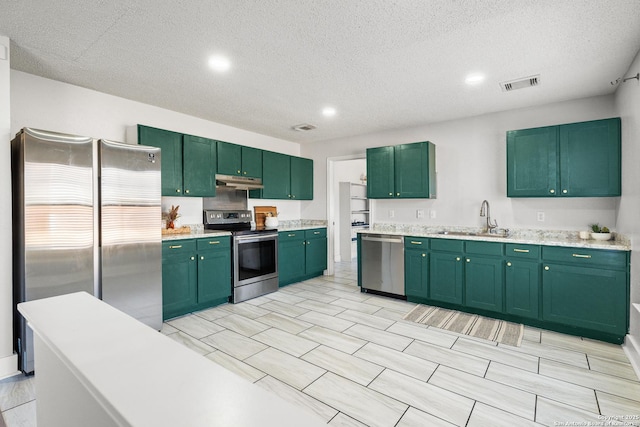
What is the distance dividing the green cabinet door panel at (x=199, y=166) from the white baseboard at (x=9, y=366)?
6.96 ft

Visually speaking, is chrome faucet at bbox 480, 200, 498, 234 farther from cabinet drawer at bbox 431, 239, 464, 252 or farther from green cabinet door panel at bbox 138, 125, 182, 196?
green cabinet door panel at bbox 138, 125, 182, 196

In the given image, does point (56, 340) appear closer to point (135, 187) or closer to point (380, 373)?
point (380, 373)

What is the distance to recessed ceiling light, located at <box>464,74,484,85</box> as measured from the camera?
2969 millimetres

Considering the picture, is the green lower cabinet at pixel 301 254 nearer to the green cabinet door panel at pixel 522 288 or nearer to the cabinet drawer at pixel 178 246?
the cabinet drawer at pixel 178 246

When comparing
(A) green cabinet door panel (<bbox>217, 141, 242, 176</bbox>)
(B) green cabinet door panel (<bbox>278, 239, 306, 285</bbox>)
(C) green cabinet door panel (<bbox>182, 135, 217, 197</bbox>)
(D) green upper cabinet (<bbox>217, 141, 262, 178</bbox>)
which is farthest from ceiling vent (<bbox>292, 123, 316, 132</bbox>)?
(B) green cabinet door panel (<bbox>278, 239, 306, 285</bbox>)

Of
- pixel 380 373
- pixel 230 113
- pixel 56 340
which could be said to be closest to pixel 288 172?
pixel 230 113

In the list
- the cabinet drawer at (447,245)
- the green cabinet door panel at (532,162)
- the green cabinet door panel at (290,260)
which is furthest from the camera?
the green cabinet door panel at (290,260)

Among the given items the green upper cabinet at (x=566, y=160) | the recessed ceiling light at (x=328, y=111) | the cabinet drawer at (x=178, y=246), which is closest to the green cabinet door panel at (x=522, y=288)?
the green upper cabinet at (x=566, y=160)

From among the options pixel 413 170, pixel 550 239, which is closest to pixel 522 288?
pixel 550 239

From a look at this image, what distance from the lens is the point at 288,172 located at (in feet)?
17.8

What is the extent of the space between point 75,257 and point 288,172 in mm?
3349

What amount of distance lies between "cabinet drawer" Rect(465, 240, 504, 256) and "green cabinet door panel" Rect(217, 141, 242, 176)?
10.6 ft

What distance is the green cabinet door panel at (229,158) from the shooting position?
14.2ft

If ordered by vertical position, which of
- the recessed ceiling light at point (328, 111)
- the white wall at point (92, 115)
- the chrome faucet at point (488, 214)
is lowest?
the chrome faucet at point (488, 214)
